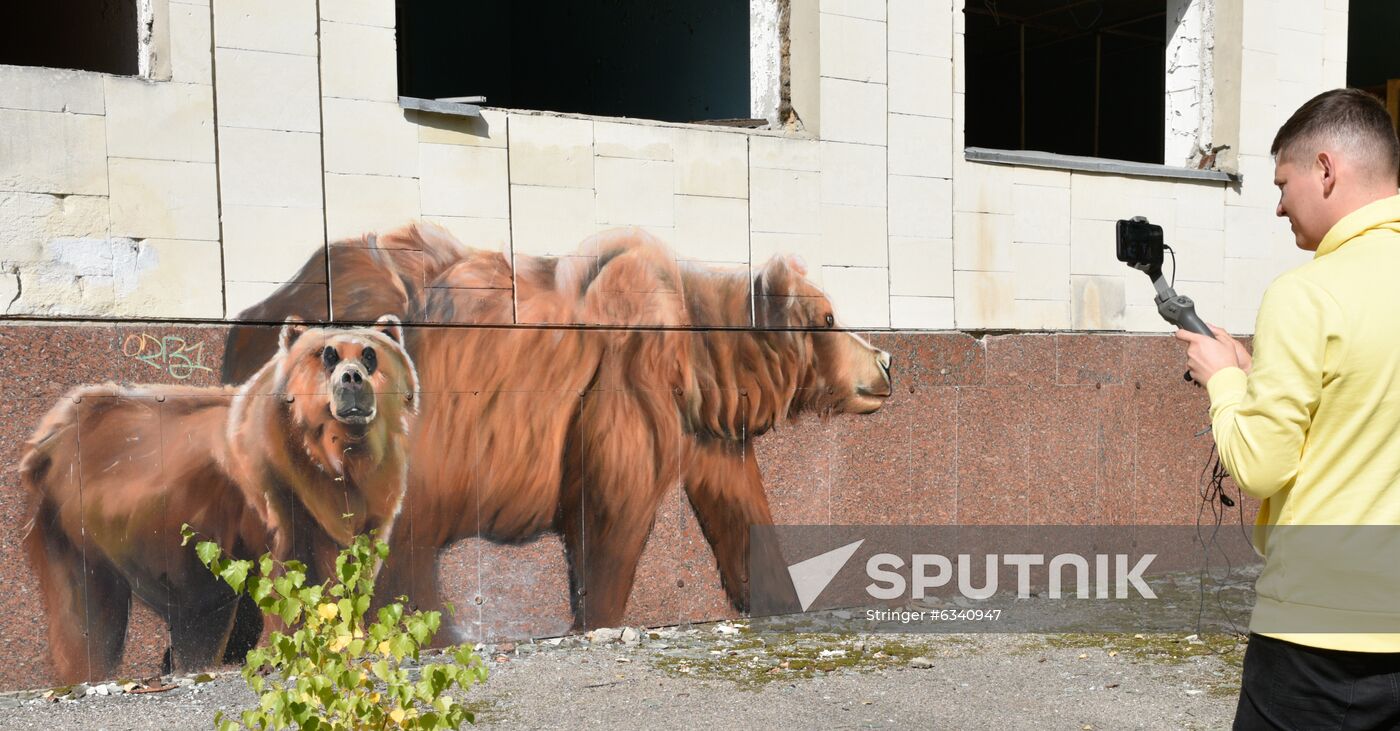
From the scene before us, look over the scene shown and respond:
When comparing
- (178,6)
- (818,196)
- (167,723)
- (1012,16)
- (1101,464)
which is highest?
(1012,16)

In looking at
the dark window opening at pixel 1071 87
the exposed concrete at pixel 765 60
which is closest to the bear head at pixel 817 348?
the exposed concrete at pixel 765 60

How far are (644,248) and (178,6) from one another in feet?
7.57

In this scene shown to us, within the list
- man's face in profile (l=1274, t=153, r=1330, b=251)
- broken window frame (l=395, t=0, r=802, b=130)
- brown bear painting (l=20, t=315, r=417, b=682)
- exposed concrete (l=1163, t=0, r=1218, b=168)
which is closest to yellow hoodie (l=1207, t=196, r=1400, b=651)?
man's face in profile (l=1274, t=153, r=1330, b=251)

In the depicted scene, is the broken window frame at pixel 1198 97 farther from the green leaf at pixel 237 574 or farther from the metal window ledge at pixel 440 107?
the green leaf at pixel 237 574

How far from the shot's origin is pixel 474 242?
5418mm

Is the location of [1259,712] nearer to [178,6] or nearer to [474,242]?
[474,242]

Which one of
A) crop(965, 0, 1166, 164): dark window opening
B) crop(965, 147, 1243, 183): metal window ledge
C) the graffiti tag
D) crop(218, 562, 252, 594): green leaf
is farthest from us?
crop(965, 0, 1166, 164): dark window opening

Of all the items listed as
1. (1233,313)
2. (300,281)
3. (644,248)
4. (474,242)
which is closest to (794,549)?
(644,248)

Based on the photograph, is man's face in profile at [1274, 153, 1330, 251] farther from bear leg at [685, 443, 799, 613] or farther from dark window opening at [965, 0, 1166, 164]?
dark window opening at [965, 0, 1166, 164]

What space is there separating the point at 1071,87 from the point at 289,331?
10761mm

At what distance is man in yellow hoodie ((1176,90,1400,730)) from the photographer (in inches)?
76.7

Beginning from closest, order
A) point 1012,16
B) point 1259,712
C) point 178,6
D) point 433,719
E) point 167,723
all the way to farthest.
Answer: point 1259,712, point 433,719, point 167,723, point 178,6, point 1012,16

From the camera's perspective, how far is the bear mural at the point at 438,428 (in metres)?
4.76

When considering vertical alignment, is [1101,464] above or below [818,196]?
below
